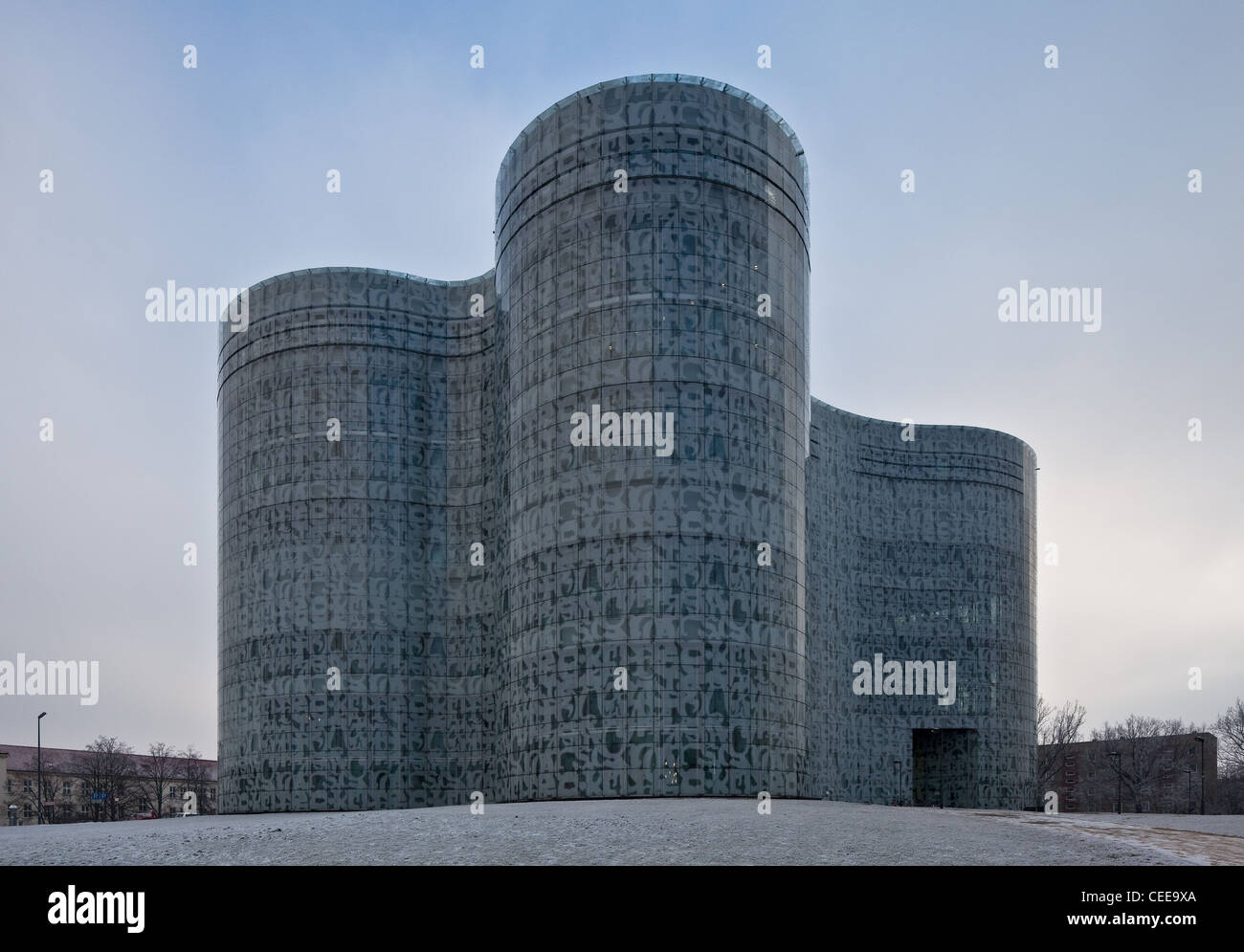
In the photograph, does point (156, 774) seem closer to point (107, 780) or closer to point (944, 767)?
point (107, 780)

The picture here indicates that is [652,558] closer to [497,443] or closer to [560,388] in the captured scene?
[560,388]

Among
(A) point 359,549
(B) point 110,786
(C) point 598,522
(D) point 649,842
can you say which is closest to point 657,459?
(C) point 598,522

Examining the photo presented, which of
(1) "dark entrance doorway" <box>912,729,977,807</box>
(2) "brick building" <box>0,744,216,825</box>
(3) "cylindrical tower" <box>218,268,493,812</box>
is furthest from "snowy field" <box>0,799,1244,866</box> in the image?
(2) "brick building" <box>0,744,216,825</box>

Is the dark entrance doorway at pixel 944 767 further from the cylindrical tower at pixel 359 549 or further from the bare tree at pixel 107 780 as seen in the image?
the bare tree at pixel 107 780

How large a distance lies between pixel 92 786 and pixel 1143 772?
96.1m

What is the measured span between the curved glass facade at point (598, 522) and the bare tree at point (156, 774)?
4859cm

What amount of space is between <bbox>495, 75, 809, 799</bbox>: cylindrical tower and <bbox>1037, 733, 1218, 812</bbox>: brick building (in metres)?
54.9

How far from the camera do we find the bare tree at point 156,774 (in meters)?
102

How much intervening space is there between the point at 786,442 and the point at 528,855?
29304 mm

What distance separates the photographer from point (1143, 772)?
9762 centimetres

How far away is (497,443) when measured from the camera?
52719mm

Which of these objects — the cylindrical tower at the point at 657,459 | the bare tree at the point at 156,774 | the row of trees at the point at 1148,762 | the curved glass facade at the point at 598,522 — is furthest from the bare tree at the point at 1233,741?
the bare tree at the point at 156,774
